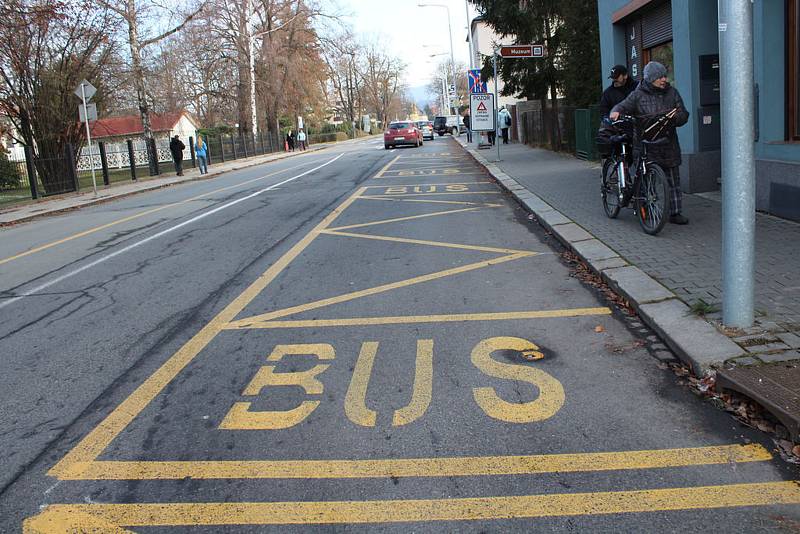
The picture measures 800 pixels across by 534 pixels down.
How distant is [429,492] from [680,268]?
13.5 feet

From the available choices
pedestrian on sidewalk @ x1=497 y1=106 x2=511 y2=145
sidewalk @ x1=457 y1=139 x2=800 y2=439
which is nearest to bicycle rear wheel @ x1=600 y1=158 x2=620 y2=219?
sidewalk @ x1=457 y1=139 x2=800 y2=439

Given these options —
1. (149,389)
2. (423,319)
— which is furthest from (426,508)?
(423,319)

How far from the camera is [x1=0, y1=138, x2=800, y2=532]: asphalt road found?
9.56 feet

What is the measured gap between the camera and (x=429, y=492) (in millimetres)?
3016

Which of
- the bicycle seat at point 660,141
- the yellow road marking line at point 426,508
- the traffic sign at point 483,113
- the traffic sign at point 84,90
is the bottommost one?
the yellow road marking line at point 426,508

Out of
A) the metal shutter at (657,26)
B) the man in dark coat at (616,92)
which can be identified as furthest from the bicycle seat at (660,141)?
the metal shutter at (657,26)

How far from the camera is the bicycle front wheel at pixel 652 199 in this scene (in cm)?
747

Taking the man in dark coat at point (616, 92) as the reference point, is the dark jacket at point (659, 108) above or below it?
below

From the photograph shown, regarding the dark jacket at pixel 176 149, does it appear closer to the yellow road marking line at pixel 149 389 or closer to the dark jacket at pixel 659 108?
the yellow road marking line at pixel 149 389

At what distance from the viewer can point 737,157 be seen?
4.41 metres

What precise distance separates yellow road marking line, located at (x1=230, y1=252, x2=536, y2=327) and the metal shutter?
672 centimetres

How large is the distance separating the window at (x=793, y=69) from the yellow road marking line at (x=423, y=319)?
4.58m

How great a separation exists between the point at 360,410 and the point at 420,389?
441 mm

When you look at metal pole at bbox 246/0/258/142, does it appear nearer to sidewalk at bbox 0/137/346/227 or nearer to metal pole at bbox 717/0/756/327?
sidewalk at bbox 0/137/346/227
